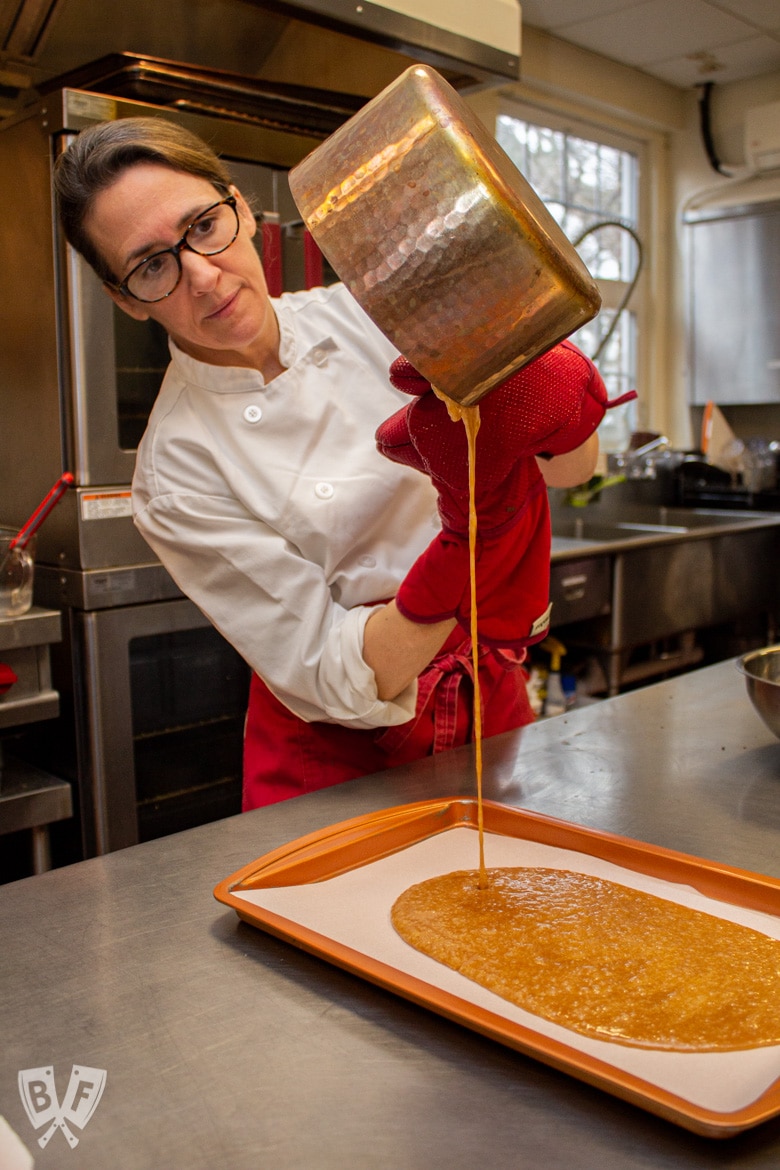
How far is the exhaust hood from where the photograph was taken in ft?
6.93

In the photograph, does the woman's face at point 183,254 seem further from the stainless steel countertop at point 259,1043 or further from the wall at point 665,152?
the wall at point 665,152

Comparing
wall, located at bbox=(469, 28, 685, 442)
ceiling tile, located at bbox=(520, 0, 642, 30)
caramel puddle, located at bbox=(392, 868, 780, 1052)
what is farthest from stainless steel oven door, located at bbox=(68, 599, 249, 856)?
ceiling tile, located at bbox=(520, 0, 642, 30)

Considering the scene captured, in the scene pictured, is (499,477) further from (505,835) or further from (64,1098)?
(64,1098)

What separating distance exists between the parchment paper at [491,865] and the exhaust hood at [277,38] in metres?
1.62

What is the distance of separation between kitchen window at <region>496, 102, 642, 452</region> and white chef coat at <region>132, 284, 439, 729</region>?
280 cm

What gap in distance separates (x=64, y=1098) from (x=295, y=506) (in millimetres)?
818

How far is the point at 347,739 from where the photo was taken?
1384 millimetres

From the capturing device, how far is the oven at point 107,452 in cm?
202

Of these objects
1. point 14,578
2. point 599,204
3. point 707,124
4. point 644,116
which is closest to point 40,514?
point 14,578

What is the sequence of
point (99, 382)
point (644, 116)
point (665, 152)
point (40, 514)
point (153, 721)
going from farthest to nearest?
1. point (665, 152)
2. point (644, 116)
3. point (153, 721)
4. point (99, 382)
5. point (40, 514)

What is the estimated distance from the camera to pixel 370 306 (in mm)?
788

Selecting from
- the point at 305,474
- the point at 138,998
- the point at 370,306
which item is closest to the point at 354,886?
the point at 138,998

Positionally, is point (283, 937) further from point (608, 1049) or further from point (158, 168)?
point (158, 168)

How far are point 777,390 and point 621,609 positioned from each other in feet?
5.76
